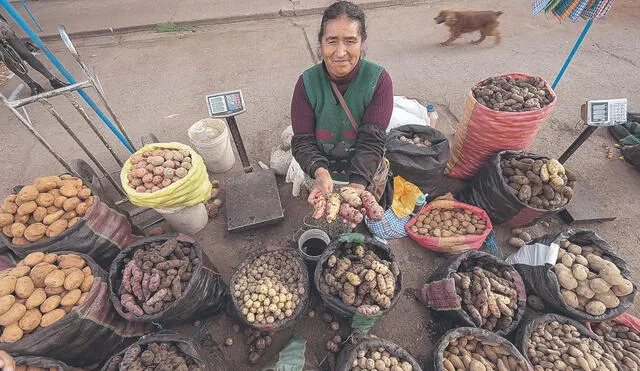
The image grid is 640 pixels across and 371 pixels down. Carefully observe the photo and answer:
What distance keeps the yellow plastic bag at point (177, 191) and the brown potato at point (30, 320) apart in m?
0.96

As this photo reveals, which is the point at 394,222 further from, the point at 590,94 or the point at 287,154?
the point at 590,94

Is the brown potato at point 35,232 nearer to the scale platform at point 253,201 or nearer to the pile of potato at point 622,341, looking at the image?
the scale platform at point 253,201

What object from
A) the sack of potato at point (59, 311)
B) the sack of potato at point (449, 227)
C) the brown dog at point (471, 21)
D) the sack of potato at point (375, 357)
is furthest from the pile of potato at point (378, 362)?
the brown dog at point (471, 21)

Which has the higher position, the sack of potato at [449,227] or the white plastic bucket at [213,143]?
the white plastic bucket at [213,143]

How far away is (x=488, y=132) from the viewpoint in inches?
118

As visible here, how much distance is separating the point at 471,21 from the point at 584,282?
16.1 ft

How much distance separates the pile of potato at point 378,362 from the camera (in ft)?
6.54

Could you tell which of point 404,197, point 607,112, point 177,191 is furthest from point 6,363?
point 607,112

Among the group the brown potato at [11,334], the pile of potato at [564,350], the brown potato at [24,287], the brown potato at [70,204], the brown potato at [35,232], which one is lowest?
the pile of potato at [564,350]

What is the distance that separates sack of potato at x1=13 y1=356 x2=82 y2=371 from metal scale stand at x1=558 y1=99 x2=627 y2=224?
4.51 metres

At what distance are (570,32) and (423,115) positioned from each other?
17.2 feet

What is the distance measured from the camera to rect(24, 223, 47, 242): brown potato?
2.22 meters

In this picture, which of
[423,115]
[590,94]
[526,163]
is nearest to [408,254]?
[526,163]

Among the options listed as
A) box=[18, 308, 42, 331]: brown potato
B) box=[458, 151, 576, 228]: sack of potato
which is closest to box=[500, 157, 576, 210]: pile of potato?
box=[458, 151, 576, 228]: sack of potato
